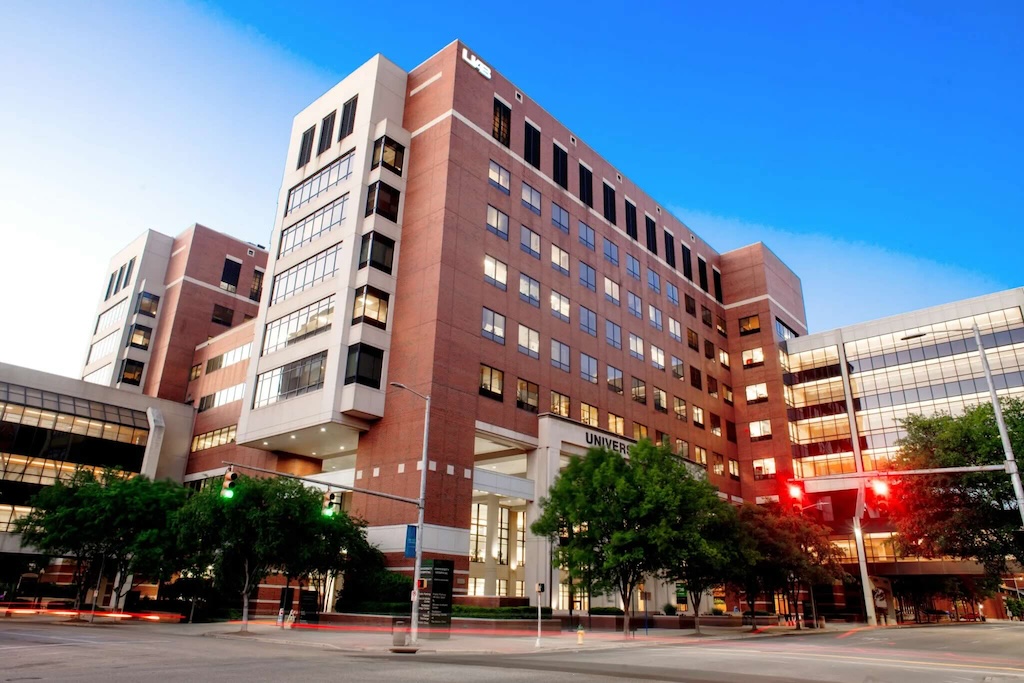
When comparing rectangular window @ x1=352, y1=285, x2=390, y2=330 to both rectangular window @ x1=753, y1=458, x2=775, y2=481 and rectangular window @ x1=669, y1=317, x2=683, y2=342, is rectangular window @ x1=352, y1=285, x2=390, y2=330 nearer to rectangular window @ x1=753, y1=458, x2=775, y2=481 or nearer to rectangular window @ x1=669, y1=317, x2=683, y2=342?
rectangular window @ x1=669, y1=317, x2=683, y2=342

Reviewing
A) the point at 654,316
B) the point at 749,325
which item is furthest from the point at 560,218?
the point at 749,325

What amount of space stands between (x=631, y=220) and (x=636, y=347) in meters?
14.9

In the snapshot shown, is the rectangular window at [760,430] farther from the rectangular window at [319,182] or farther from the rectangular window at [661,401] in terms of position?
the rectangular window at [319,182]

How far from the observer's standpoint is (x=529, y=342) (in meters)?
55.9

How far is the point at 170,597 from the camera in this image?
53875 millimetres

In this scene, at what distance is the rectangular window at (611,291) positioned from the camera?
66625 mm

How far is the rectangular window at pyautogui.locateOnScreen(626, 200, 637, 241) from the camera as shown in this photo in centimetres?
7325

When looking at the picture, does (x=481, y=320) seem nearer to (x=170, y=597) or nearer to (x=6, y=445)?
(x=170, y=597)

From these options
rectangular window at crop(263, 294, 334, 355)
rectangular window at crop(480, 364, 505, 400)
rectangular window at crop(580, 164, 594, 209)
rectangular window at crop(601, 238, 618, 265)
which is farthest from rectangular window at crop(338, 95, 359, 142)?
rectangular window at crop(601, 238, 618, 265)

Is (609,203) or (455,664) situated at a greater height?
(609,203)

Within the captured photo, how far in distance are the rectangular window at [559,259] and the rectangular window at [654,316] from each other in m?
14.0

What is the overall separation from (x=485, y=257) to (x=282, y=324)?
18.0 metres

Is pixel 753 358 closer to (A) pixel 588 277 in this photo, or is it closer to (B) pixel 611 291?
(B) pixel 611 291

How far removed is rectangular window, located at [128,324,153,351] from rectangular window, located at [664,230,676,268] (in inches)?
2449
